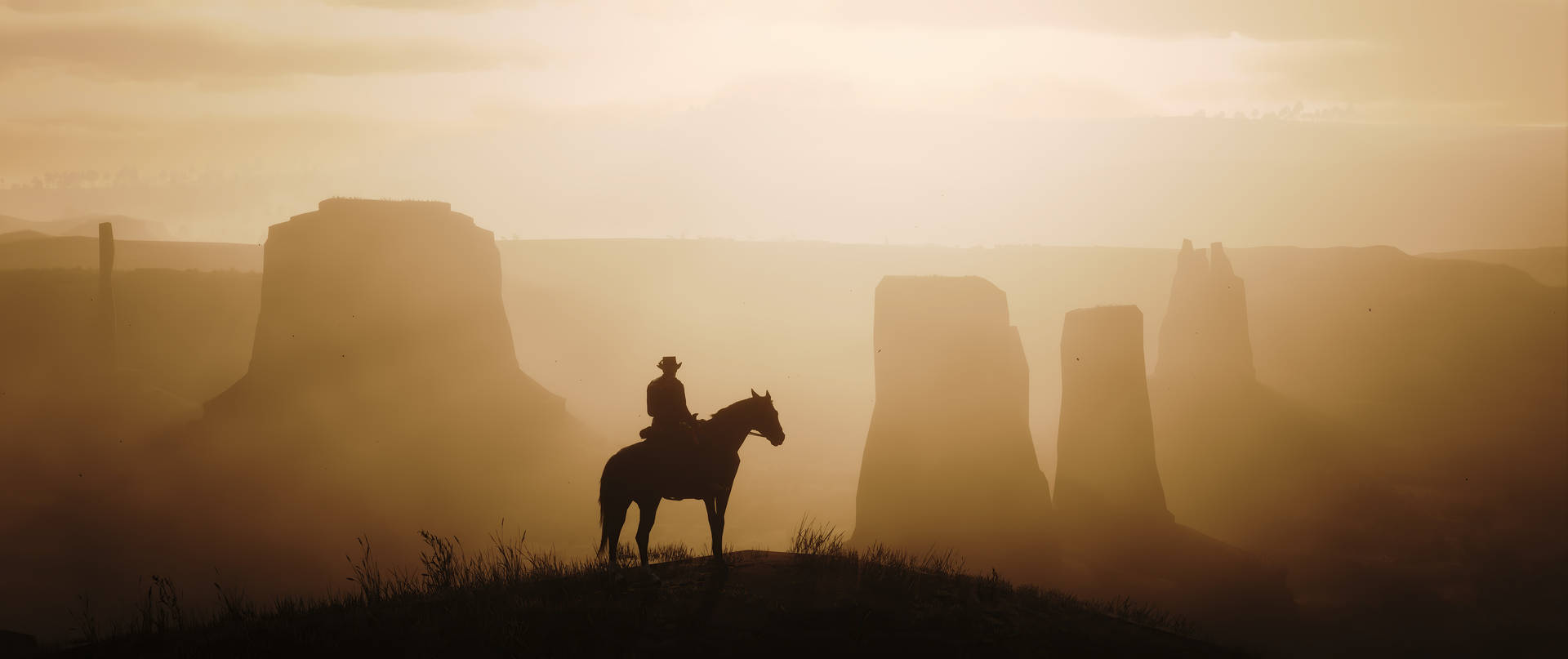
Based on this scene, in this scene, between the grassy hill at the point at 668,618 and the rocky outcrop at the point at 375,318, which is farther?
the rocky outcrop at the point at 375,318

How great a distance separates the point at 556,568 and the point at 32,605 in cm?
2885

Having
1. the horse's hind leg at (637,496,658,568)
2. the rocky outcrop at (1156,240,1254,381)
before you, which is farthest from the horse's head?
the rocky outcrop at (1156,240,1254,381)

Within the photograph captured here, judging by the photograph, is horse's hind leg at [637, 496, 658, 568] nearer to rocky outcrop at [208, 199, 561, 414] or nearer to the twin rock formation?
the twin rock formation

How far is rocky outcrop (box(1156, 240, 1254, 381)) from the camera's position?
57.4 metres

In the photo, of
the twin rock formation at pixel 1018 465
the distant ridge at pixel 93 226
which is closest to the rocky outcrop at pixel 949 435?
the twin rock formation at pixel 1018 465

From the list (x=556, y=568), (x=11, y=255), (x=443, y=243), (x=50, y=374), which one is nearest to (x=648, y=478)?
(x=556, y=568)

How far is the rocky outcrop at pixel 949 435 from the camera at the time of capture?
128ft

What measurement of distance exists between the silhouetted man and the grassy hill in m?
1.48

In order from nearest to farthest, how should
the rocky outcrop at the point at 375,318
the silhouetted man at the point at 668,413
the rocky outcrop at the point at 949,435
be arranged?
the silhouetted man at the point at 668,413, the rocky outcrop at the point at 949,435, the rocky outcrop at the point at 375,318

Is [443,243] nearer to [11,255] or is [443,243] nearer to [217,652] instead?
[217,652]

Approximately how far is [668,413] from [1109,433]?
33.6 m

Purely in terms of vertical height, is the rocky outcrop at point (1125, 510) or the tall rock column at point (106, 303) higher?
the tall rock column at point (106, 303)

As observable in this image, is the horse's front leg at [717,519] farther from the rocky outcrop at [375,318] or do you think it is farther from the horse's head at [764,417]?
the rocky outcrop at [375,318]

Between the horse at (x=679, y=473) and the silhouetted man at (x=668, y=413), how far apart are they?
0.10 meters
